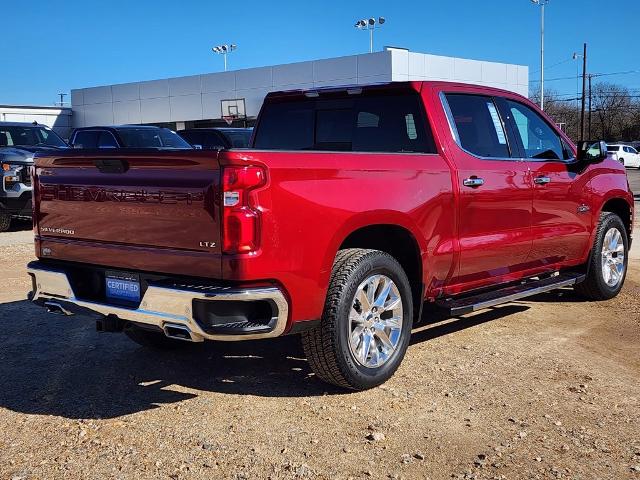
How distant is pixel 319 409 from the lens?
13.9 ft

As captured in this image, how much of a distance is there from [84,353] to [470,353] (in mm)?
2967

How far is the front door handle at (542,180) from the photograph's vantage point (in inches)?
231

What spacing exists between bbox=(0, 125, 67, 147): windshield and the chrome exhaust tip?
38.4 ft

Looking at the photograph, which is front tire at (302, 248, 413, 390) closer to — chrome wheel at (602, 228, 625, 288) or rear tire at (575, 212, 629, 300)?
rear tire at (575, 212, 629, 300)

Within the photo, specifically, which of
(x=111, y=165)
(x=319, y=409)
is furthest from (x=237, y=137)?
(x=319, y=409)

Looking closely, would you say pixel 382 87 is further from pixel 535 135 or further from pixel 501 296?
pixel 501 296

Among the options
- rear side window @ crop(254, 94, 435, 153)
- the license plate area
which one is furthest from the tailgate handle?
rear side window @ crop(254, 94, 435, 153)

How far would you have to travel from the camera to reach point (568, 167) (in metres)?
6.33

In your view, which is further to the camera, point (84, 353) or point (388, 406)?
point (84, 353)

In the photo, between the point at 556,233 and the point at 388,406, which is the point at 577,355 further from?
the point at 388,406

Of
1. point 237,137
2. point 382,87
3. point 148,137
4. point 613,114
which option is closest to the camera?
point 382,87

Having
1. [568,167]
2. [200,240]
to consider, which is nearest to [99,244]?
[200,240]

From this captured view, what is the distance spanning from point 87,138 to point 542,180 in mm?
11804

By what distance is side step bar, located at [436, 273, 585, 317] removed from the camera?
503cm
